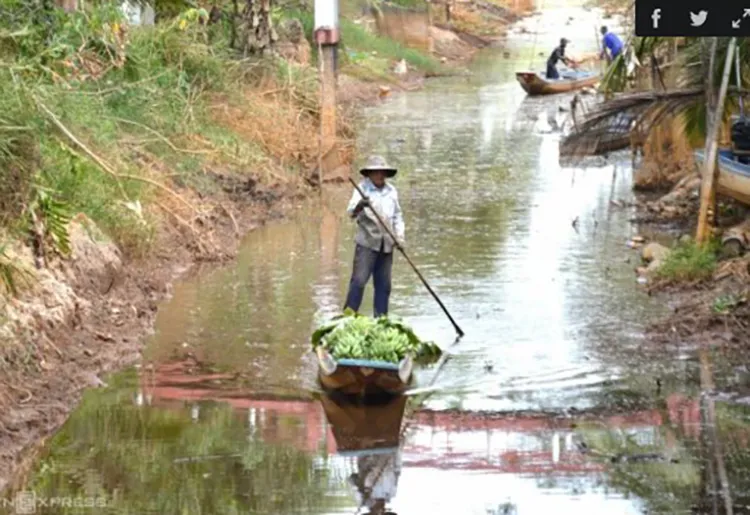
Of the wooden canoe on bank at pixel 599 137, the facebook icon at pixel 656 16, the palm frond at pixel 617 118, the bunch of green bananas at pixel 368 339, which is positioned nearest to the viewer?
the bunch of green bananas at pixel 368 339

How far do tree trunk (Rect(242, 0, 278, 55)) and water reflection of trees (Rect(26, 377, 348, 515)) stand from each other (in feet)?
46.6

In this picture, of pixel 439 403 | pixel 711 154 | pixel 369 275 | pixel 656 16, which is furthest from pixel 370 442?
pixel 711 154

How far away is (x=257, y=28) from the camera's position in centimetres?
2619

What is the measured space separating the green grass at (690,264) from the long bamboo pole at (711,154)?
256 mm

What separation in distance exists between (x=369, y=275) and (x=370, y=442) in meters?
3.42

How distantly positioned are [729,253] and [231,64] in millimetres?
10003

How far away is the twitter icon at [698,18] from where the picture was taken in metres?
14.7

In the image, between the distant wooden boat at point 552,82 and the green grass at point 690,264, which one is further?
the distant wooden boat at point 552,82

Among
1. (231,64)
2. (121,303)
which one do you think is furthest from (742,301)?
(231,64)

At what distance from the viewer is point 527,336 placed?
1540cm

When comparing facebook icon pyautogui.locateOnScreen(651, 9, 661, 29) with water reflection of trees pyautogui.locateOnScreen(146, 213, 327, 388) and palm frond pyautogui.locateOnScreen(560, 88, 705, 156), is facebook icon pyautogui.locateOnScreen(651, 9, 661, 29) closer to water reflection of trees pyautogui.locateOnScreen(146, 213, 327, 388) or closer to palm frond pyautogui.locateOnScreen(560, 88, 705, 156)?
palm frond pyautogui.locateOnScreen(560, 88, 705, 156)

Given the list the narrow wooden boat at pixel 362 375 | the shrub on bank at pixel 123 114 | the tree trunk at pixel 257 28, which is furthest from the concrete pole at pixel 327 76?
the narrow wooden boat at pixel 362 375

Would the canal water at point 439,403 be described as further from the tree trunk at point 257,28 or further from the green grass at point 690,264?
the tree trunk at point 257,28

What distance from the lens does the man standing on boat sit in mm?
14445
